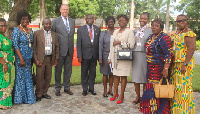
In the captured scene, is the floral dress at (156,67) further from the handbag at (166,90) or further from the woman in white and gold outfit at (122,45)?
the woman in white and gold outfit at (122,45)

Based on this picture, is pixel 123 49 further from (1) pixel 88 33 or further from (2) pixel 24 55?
(2) pixel 24 55

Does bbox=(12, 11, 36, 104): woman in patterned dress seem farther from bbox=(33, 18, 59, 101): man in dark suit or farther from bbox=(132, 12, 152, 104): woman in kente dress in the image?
bbox=(132, 12, 152, 104): woman in kente dress

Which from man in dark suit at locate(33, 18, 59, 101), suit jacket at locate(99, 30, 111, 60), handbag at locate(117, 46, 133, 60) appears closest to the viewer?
handbag at locate(117, 46, 133, 60)

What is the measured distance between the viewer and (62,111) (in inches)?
191

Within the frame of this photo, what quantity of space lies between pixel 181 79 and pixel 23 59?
3.55m

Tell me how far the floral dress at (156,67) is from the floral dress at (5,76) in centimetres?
306

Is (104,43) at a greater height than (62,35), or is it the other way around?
(62,35)

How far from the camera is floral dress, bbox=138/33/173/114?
4152mm

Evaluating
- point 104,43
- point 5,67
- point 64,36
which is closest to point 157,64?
point 104,43

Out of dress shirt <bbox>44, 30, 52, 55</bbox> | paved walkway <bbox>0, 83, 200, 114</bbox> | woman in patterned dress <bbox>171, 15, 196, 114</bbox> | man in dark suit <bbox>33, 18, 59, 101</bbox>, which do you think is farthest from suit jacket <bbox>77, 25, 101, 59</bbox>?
woman in patterned dress <bbox>171, 15, 196, 114</bbox>

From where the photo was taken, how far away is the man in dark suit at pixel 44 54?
542 cm

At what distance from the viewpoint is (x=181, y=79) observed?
4.21 metres

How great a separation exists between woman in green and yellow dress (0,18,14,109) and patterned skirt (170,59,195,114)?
362 cm

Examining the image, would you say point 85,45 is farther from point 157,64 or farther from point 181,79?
point 181,79
